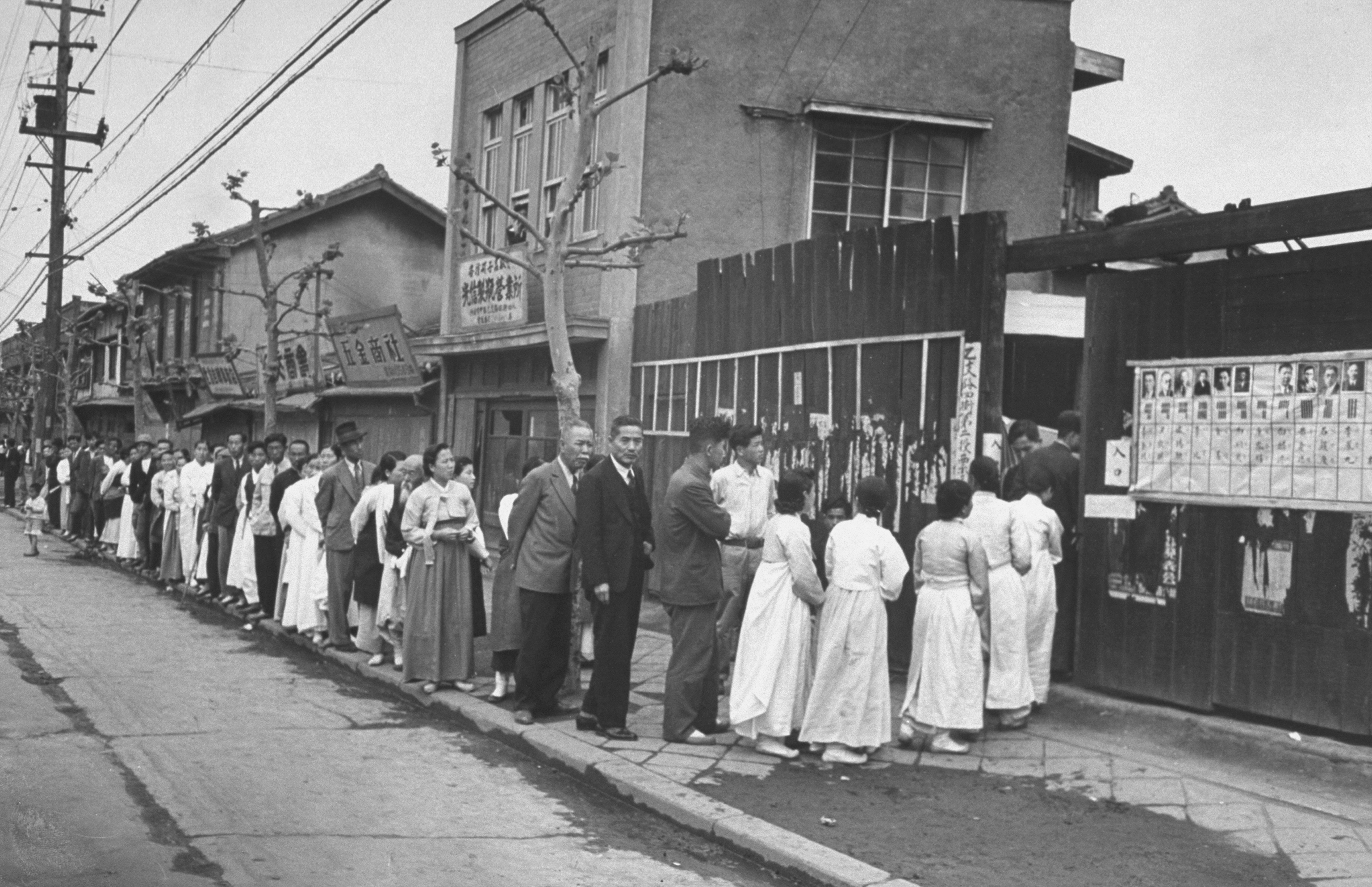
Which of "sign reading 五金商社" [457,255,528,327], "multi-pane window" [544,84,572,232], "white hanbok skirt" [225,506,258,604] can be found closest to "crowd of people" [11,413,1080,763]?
"white hanbok skirt" [225,506,258,604]

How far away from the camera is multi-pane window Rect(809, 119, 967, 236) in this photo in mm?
17203

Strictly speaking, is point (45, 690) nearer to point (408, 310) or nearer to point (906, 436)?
point (906, 436)

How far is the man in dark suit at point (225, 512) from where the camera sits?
670 inches

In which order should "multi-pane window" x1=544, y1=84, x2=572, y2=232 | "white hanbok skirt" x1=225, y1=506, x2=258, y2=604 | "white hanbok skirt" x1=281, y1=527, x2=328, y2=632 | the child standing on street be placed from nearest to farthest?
"white hanbok skirt" x1=281, y1=527, x2=328, y2=632, "white hanbok skirt" x1=225, y1=506, x2=258, y2=604, "multi-pane window" x1=544, y1=84, x2=572, y2=232, the child standing on street

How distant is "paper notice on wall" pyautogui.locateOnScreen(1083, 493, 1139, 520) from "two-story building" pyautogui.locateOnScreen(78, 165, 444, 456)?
19.2 metres

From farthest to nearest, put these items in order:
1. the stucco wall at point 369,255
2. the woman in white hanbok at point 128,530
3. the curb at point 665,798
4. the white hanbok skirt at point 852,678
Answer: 1. the stucco wall at point 369,255
2. the woman in white hanbok at point 128,530
3. the white hanbok skirt at point 852,678
4. the curb at point 665,798

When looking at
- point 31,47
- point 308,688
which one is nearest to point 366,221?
point 31,47

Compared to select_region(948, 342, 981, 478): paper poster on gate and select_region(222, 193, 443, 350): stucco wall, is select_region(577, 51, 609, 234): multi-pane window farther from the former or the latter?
select_region(222, 193, 443, 350): stucco wall

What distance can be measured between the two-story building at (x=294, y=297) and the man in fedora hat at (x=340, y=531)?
45.0 feet

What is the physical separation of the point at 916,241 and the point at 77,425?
170ft

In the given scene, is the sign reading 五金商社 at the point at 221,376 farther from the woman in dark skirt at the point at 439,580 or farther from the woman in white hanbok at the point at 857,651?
the woman in white hanbok at the point at 857,651

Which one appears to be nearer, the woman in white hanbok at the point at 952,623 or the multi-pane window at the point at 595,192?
the woman in white hanbok at the point at 952,623

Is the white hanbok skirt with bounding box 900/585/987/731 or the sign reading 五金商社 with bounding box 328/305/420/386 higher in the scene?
the sign reading 五金商社 with bounding box 328/305/420/386

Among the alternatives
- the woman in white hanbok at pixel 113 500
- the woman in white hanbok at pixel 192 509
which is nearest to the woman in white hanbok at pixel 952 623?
the woman in white hanbok at pixel 192 509
